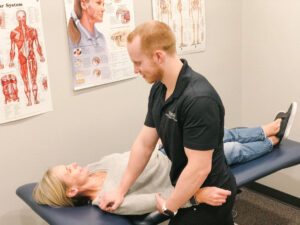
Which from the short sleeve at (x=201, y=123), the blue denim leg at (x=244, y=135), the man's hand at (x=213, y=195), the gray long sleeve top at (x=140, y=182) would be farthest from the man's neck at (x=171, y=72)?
the blue denim leg at (x=244, y=135)

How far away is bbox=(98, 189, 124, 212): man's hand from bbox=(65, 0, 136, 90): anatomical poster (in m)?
0.66

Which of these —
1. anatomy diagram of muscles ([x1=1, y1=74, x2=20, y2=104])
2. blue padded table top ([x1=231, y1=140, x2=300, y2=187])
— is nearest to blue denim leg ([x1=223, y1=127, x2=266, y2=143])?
blue padded table top ([x1=231, y1=140, x2=300, y2=187])

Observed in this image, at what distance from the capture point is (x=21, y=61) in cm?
179

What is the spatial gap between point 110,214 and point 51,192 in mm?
310

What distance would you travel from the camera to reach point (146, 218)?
1.65 meters

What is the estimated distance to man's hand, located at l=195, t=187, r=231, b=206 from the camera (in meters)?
1.42

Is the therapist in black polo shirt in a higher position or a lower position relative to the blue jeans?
higher

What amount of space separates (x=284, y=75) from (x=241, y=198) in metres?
1.04

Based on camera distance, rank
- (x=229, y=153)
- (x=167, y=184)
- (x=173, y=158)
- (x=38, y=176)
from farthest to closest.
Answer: (x=229, y=153) → (x=38, y=176) → (x=167, y=184) → (x=173, y=158)

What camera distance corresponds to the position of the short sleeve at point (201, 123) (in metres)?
1.26

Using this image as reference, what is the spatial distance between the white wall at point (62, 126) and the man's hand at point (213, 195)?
2.97 feet

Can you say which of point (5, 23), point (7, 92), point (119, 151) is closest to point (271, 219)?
point (119, 151)

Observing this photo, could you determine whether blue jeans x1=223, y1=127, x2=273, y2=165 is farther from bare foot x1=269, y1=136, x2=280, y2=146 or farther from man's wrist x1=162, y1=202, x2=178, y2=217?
man's wrist x1=162, y1=202, x2=178, y2=217

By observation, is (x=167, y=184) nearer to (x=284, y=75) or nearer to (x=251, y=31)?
(x=284, y=75)
